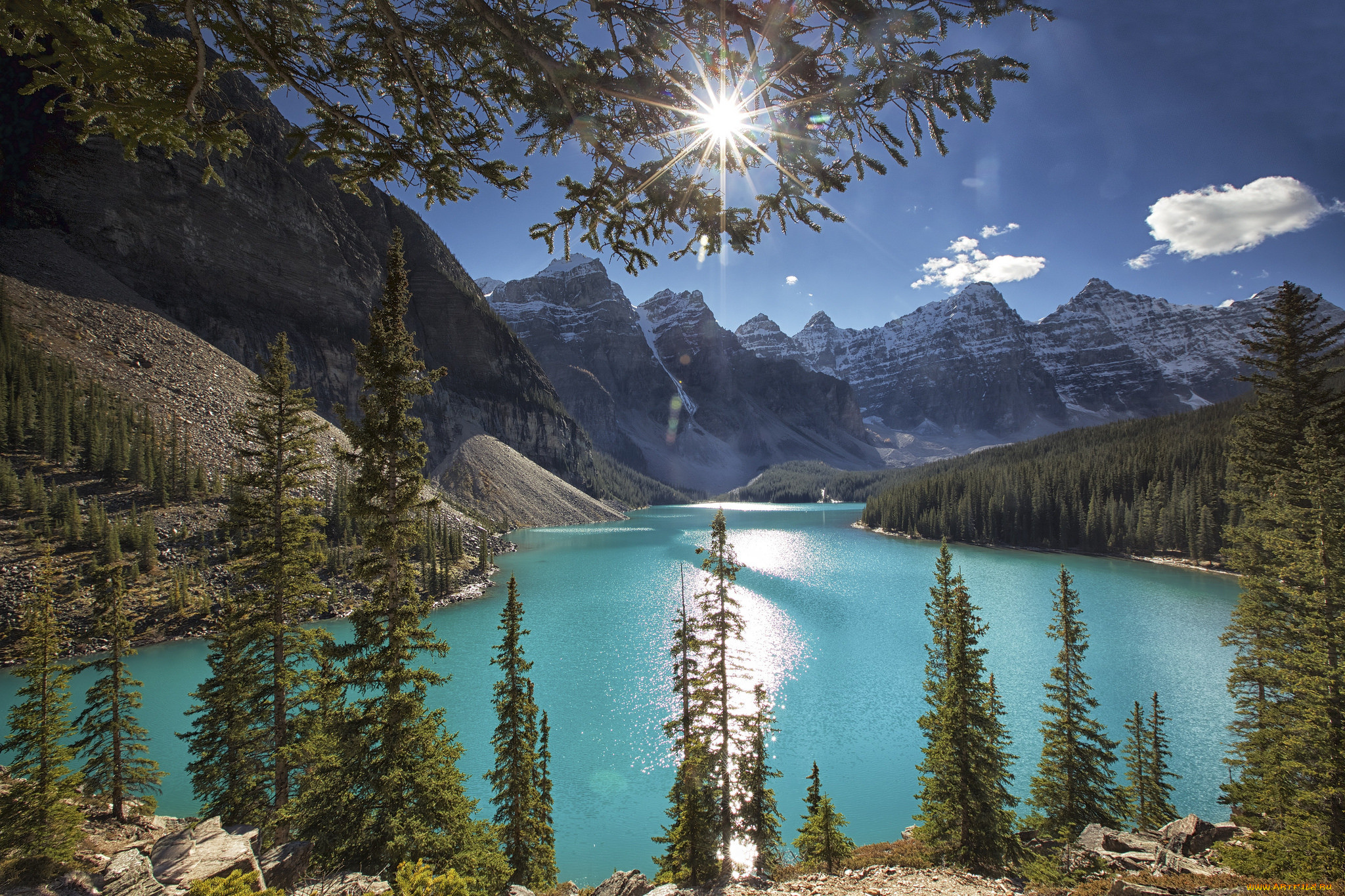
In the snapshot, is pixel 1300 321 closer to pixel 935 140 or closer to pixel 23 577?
pixel 935 140

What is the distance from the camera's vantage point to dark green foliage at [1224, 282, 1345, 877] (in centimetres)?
835

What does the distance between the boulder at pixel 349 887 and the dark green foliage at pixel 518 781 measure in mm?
4384

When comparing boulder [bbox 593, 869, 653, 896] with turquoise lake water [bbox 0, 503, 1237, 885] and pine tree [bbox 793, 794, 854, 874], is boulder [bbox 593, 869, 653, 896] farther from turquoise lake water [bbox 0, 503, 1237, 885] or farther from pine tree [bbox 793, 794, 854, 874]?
turquoise lake water [bbox 0, 503, 1237, 885]

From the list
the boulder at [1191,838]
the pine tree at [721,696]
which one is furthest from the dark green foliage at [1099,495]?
the pine tree at [721,696]

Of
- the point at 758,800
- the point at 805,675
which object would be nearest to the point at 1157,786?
the point at 758,800

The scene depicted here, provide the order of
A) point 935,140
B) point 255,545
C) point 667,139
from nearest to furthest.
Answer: point 935,140 → point 667,139 → point 255,545

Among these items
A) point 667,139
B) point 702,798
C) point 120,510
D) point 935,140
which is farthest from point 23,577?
point 935,140

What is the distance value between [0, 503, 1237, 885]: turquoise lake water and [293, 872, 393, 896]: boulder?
29.5ft

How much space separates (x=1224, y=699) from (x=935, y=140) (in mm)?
34834

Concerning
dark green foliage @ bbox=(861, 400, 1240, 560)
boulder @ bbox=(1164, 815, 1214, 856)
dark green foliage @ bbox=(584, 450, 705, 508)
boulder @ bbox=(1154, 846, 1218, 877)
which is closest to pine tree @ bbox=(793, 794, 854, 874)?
boulder @ bbox=(1154, 846, 1218, 877)

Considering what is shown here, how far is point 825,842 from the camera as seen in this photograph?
1227cm

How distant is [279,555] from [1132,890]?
16.0m

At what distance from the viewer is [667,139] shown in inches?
194

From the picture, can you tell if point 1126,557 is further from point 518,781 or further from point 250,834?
point 250,834
